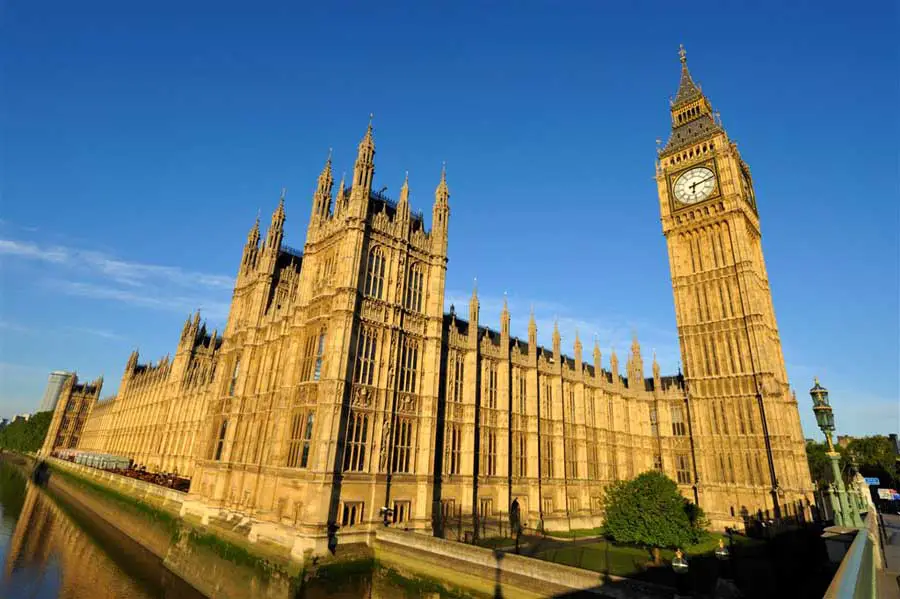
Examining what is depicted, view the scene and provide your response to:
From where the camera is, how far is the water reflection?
33.9 metres

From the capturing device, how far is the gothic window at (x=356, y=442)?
105ft

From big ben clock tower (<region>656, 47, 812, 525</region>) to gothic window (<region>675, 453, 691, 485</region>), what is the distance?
190cm

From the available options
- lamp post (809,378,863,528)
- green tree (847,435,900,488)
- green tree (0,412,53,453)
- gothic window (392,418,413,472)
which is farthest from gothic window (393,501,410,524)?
green tree (0,412,53,453)

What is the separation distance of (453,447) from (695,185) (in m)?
54.9

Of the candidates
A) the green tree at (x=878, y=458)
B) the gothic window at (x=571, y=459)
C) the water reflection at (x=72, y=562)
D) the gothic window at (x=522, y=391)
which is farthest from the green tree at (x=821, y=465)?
the water reflection at (x=72, y=562)

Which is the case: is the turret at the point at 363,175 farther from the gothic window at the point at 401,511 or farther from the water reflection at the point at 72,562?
the water reflection at the point at 72,562

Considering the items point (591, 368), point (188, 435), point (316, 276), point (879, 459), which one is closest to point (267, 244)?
point (316, 276)

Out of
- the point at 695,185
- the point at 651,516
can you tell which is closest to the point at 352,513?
the point at 651,516

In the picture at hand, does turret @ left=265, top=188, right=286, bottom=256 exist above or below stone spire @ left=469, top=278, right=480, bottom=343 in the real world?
above

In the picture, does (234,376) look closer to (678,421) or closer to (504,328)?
(504,328)

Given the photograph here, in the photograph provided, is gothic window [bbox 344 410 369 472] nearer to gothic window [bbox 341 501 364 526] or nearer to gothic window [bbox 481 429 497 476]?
gothic window [bbox 341 501 364 526]

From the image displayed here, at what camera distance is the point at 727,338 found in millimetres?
59562

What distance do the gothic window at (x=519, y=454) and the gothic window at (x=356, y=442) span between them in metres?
18.5

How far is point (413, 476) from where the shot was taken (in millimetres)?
35000
